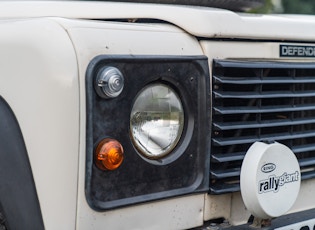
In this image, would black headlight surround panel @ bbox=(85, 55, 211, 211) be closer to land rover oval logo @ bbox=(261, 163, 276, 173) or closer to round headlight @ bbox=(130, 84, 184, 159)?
round headlight @ bbox=(130, 84, 184, 159)

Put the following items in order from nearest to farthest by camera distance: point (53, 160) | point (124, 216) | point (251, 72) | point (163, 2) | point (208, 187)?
point (53, 160)
point (124, 216)
point (208, 187)
point (251, 72)
point (163, 2)

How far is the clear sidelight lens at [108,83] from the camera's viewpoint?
6.38ft

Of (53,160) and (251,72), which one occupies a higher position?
(251,72)

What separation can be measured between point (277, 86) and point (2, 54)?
44.9 inches

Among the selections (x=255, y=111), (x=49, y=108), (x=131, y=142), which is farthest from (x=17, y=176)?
(x=255, y=111)

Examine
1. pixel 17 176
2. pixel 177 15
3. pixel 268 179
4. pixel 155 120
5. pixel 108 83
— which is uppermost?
pixel 177 15

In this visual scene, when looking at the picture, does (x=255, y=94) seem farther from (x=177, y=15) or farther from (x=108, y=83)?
(x=108, y=83)

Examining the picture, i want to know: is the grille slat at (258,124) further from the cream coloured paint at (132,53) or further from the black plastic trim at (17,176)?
the black plastic trim at (17,176)

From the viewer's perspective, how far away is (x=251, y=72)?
241 centimetres

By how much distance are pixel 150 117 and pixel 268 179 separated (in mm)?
489

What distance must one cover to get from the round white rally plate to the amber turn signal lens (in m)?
0.47

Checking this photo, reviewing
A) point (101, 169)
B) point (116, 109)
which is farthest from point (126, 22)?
point (101, 169)

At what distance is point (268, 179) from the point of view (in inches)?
86.1

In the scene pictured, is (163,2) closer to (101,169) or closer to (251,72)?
(251,72)
